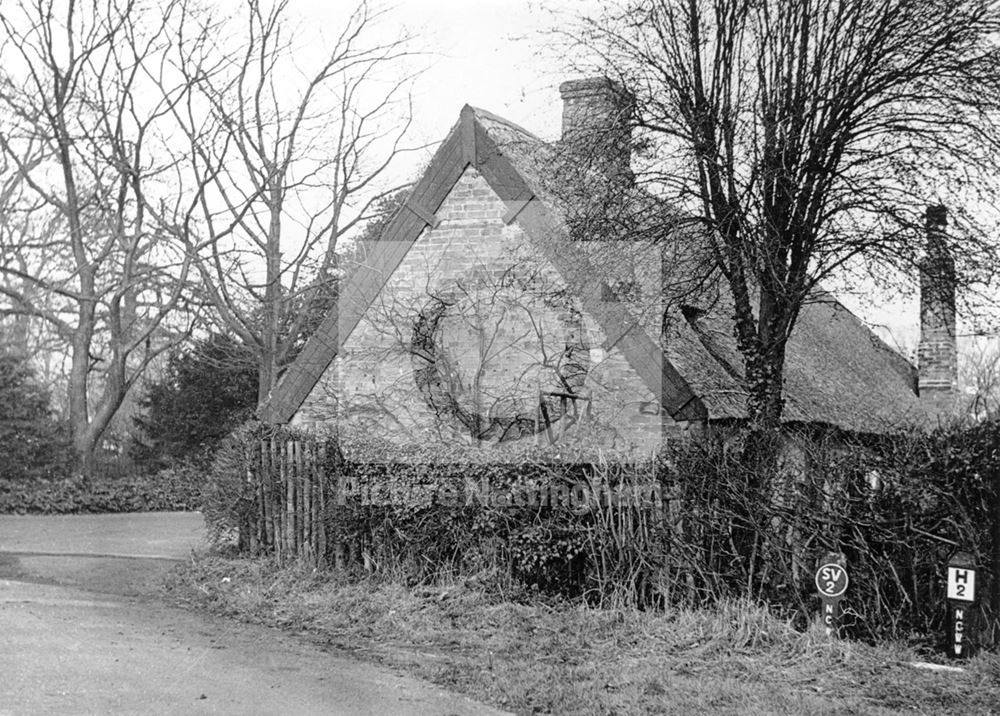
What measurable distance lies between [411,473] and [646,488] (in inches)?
99.7

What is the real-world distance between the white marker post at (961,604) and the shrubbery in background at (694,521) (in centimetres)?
17

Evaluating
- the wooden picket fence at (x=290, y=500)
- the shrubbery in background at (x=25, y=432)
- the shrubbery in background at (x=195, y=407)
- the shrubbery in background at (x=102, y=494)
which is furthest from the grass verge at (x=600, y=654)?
the shrubbery in background at (x=195, y=407)

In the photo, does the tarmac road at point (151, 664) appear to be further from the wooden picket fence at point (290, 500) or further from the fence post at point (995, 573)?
the fence post at point (995, 573)

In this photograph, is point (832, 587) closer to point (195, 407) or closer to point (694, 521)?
point (694, 521)

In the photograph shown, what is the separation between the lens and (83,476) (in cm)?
2391

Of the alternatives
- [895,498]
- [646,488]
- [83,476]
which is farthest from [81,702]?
[83,476]

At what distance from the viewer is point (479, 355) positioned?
1520 centimetres

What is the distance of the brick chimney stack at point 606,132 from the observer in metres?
10.8

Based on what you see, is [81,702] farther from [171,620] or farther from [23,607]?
[23,607]

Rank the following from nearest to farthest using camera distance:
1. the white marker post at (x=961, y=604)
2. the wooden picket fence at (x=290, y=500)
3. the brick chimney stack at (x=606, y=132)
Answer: the white marker post at (x=961, y=604)
the brick chimney stack at (x=606, y=132)
the wooden picket fence at (x=290, y=500)

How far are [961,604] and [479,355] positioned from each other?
8.27 m

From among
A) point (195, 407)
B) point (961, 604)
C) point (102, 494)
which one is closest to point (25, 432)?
point (102, 494)

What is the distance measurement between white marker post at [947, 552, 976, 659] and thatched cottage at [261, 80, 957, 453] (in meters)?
5.18

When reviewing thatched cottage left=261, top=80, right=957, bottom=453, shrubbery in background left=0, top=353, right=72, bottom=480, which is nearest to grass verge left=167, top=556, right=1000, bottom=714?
thatched cottage left=261, top=80, right=957, bottom=453
